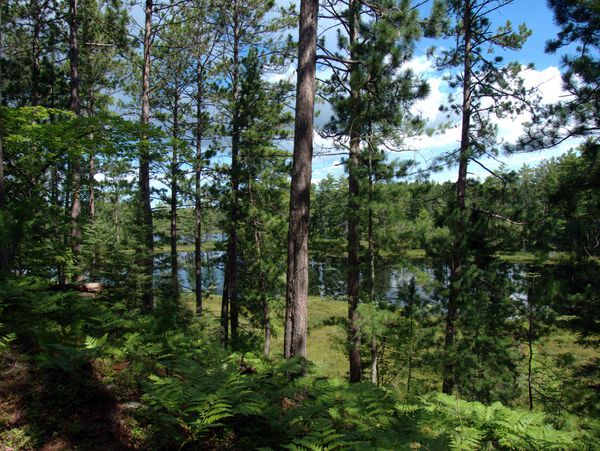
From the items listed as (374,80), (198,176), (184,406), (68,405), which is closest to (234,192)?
(198,176)

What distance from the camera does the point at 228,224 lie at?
14094mm

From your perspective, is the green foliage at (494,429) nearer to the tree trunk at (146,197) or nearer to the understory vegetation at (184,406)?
the understory vegetation at (184,406)

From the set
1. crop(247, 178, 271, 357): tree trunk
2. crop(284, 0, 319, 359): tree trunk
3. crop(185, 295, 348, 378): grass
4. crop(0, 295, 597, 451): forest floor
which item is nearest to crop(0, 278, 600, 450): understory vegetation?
crop(0, 295, 597, 451): forest floor

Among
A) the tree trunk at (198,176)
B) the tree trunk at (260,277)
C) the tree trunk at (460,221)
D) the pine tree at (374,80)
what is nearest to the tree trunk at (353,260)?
the pine tree at (374,80)

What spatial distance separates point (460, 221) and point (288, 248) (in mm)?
6781

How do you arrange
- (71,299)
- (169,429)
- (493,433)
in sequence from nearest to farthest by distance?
(169,429) < (493,433) < (71,299)

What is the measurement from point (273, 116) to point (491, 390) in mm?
12433

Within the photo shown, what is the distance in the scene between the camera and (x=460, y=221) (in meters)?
10.1

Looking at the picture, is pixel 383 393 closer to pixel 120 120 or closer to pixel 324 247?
pixel 120 120

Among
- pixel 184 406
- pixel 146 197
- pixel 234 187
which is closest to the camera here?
pixel 184 406

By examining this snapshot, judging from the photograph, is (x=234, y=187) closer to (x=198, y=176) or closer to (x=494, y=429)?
(x=198, y=176)

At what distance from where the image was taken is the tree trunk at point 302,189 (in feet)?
17.9

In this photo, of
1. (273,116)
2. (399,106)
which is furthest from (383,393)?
(273,116)

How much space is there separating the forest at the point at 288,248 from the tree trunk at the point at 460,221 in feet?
0.21
